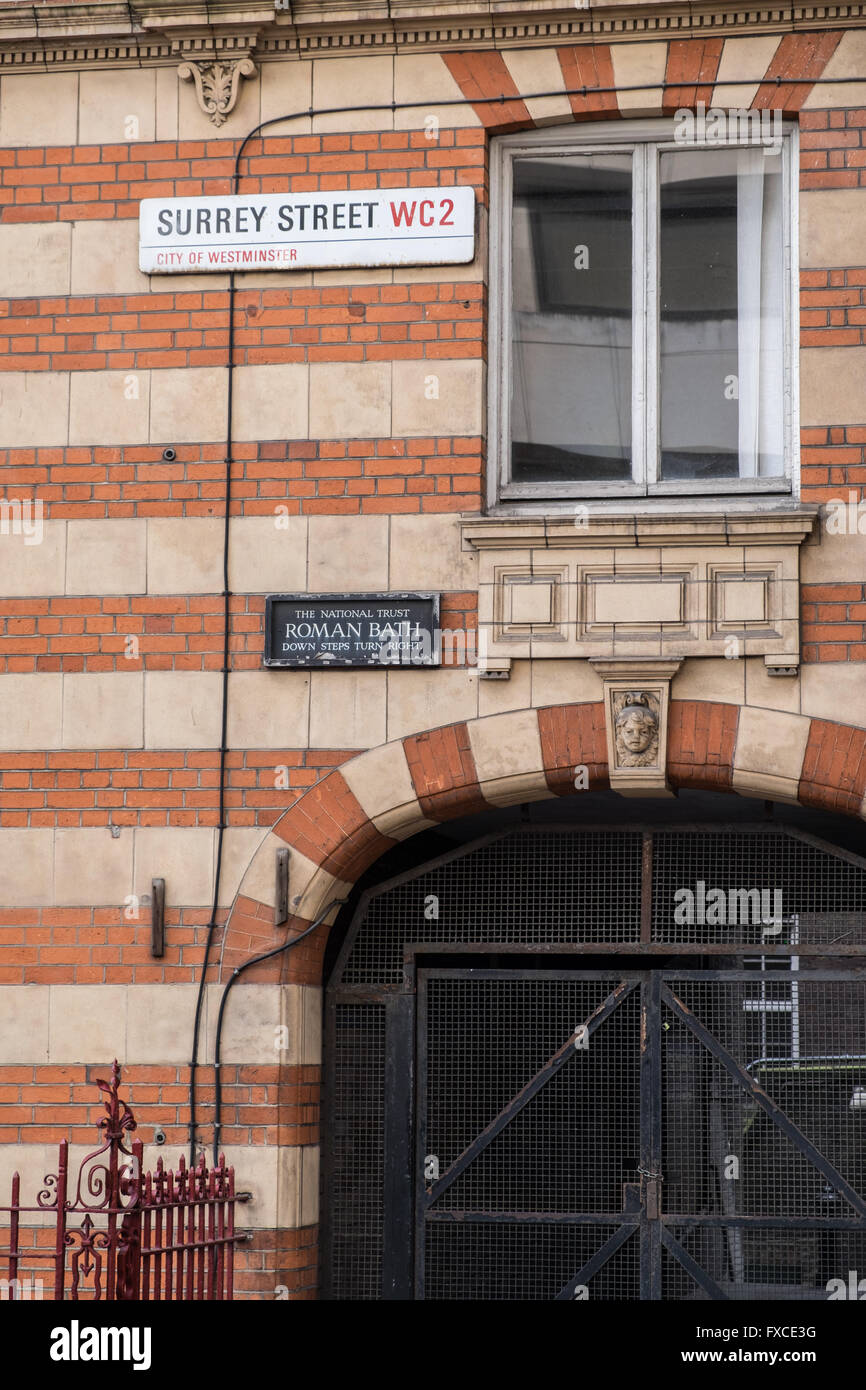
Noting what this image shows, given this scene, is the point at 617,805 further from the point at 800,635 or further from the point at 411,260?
the point at 411,260

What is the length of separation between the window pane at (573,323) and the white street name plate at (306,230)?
45 centimetres

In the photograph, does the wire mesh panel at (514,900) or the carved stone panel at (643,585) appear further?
the wire mesh panel at (514,900)

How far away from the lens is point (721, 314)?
9305 mm

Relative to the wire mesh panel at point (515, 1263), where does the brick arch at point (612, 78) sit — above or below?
above

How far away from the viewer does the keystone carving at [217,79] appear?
944 cm

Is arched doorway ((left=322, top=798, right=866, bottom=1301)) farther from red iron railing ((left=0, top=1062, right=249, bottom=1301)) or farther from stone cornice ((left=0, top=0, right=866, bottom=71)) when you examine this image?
stone cornice ((left=0, top=0, right=866, bottom=71))

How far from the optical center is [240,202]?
9375mm

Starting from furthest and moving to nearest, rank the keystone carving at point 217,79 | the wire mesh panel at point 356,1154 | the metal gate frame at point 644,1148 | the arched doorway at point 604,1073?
1. the keystone carving at point 217,79
2. the wire mesh panel at point 356,1154
3. the arched doorway at point 604,1073
4. the metal gate frame at point 644,1148

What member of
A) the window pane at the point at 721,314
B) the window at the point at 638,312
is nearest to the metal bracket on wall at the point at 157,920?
the window at the point at 638,312

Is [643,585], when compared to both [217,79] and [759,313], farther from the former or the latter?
[217,79]

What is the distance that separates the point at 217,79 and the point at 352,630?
9.84 feet

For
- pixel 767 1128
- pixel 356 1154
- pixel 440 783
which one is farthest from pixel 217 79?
pixel 767 1128

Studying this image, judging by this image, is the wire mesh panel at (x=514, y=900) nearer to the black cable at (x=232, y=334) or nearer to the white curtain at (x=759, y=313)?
the black cable at (x=232, y=334)

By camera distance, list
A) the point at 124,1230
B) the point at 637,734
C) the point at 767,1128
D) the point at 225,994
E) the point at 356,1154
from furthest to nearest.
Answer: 1. the point at 356,1154
2. the point at 767,1128
3. the point at 225,994
4. the point at 637,734
5. the point at 124,1230
